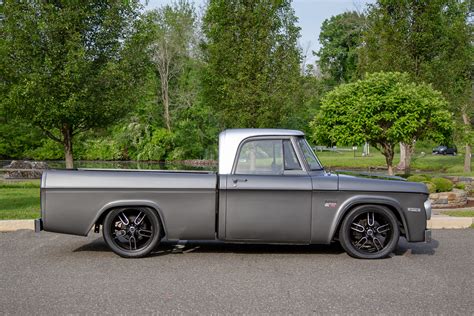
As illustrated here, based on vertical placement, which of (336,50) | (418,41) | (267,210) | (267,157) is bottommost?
(267,210)

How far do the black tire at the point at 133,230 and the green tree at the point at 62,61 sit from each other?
28.9 ft

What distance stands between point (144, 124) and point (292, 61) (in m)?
27.0

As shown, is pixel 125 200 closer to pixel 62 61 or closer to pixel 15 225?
pixel 15 225

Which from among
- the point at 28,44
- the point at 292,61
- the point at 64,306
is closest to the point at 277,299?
the point at 64,306

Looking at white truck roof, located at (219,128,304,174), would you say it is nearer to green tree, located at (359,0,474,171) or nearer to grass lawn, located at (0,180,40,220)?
grass lawn, located at (0,180,40,220)

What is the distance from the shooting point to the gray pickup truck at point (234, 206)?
614 centimetres

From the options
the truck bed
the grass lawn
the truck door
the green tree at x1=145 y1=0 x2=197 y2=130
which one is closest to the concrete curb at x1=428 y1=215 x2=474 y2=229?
the truck door

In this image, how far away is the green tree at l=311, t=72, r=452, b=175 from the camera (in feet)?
49.6

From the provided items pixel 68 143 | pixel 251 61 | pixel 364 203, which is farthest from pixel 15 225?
pixel 251 61

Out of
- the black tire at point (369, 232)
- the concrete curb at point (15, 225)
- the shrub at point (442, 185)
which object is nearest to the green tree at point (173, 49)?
the shrub at point (442, 185)

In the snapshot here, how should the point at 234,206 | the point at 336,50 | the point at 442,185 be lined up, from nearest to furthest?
1. the point at 234,206
2. the point at 442,185
3. the point at 336,50

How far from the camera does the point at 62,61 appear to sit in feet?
47.4

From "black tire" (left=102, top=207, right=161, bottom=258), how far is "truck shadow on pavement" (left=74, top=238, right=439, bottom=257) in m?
0.26

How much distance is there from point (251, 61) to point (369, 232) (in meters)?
11.7
